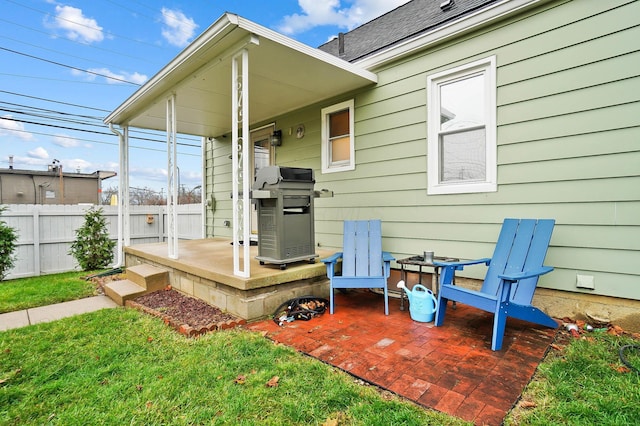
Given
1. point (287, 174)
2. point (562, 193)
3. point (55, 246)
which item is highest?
point (287, 174)

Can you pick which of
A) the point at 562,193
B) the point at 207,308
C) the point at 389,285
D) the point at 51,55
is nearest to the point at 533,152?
the point at 562,193

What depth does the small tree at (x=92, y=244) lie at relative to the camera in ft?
20.1

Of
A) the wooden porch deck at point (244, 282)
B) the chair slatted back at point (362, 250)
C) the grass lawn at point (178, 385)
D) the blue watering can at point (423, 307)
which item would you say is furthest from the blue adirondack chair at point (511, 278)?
the wooden porch deck at point (244, 282)

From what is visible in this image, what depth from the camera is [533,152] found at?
118 inches

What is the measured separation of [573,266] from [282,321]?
2.70 metres

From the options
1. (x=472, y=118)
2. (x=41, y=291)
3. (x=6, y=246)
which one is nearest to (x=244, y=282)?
(x=472, y=118)

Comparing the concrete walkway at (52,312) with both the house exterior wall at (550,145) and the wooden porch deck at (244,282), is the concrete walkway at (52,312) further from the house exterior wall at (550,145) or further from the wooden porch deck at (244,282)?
the house exterior wall at (550,145)

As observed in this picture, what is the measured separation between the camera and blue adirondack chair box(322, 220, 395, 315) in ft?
10.7

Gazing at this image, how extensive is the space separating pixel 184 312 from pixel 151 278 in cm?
116

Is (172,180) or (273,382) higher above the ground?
(172,180)

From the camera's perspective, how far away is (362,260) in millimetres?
3572

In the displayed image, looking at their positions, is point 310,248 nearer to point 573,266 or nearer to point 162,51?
point 573,266

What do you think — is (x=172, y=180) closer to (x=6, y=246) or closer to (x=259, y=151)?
(x=259, y=151)

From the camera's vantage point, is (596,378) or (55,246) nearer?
(596,378)
